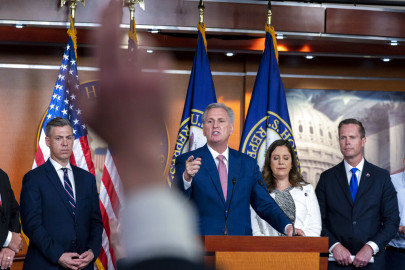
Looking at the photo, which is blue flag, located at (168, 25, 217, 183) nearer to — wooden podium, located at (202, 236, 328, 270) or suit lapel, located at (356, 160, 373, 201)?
suit lapel, located at (356, 160, 373, 201)

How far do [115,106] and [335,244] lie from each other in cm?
350

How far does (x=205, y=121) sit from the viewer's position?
3.09 m

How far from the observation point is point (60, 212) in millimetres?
3393

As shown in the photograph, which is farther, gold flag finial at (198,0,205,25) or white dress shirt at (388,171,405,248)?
gold flag finial at (198,0,205,25)

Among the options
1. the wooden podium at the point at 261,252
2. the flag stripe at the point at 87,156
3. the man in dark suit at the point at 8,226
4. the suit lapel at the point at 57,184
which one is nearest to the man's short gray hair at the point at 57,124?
the suit lapel at the point at 57,184

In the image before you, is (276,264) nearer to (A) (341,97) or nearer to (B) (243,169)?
(B) (243,169)

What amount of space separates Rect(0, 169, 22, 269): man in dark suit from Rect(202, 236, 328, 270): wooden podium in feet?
5.62

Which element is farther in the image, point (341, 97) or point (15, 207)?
point (341, 97)

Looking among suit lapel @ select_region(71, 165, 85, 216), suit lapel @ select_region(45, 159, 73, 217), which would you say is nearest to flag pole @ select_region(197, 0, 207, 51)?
suit lapel @ select_region(71, 165, 85, 216)

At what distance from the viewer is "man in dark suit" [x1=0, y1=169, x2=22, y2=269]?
11.5 ft

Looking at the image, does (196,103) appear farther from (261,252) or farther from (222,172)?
(261,252)

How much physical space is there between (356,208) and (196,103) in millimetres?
1600

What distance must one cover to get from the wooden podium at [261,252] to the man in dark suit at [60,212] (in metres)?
1.32

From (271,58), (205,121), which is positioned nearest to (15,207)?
(205,121)
